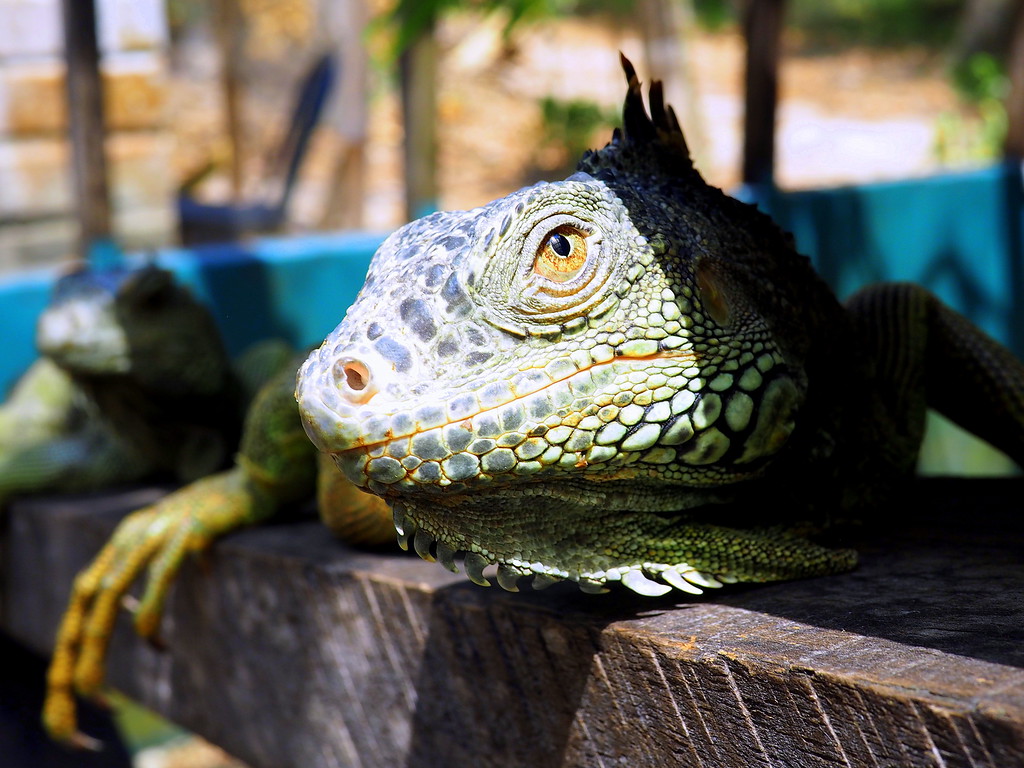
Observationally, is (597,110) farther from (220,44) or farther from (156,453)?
(156,453)

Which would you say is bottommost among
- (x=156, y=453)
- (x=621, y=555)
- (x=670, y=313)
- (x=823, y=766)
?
(x=156, y=453)

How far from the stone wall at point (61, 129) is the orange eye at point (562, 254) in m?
6.92

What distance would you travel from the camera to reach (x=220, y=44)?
16469 mm

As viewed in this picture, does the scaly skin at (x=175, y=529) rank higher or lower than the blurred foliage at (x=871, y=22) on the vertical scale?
lower

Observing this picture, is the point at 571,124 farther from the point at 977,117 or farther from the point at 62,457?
the point at 62,457

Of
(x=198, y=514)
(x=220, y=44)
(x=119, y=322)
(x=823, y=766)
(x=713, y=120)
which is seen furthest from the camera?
(x=713, y=120)

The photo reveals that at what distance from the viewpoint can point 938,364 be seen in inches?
113

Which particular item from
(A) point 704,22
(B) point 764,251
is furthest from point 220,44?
(B) point 764,251

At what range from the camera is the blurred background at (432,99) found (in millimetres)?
8336

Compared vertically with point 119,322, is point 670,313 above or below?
above

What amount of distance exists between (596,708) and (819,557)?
0.55 metres

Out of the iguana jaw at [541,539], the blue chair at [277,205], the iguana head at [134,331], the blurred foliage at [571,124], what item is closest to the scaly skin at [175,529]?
the iguana head at [134,331]

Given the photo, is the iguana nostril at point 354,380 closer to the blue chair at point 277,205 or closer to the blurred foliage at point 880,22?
the blue chair at point 277,205

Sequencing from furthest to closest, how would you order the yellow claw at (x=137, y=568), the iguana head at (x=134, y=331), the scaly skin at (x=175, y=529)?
the iguana head at (x=134, y=331) < the yellow claw at (x=137, y=568) < the scaly skin at (x=175, y=529)
